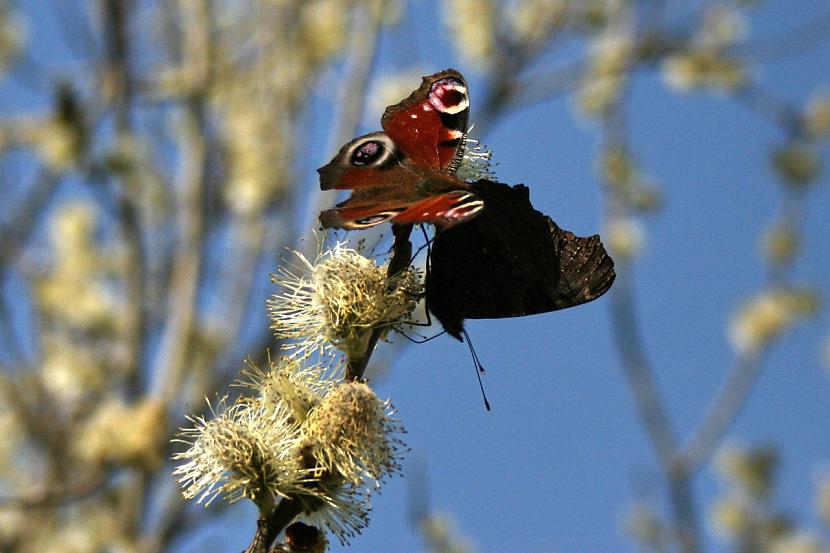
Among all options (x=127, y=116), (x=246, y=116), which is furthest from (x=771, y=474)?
(x=127, y=116)

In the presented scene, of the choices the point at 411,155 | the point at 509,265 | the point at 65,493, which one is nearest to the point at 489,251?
the point at 509,265

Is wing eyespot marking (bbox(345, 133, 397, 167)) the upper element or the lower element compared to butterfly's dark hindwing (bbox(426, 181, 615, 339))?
upper

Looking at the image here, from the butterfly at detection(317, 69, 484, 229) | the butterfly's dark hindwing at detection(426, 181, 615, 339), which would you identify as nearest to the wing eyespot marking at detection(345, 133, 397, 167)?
the butterfly at detection(317, 69, 484, 229)

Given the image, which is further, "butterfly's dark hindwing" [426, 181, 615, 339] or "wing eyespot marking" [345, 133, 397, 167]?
"wing eyespot marking" [345, 133, 397, 167]

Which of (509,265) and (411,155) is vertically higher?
(411,155)

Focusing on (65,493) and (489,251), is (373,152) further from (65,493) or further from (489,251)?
(65,493)

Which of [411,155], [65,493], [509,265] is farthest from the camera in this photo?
[65,493]

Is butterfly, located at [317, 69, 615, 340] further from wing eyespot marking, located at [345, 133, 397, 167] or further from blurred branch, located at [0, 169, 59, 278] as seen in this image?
blurred branch, located at [0, 169, 59, 278]

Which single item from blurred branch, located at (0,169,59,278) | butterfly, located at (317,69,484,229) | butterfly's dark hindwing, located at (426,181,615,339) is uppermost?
blurred branch, located at (0,169,59,278)
